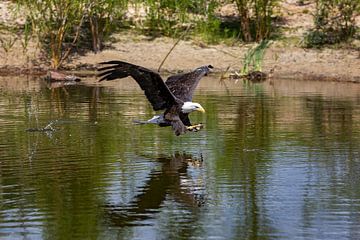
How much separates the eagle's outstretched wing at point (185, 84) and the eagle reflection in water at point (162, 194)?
60.6 inches

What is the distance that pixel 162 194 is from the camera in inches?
438

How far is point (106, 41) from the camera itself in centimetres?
3062

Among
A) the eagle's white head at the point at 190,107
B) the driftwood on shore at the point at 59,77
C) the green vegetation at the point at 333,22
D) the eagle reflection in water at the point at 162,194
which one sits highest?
the green vegetation at the point at 333,22

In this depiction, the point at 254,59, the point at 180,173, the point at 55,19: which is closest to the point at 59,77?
the point at 55,19

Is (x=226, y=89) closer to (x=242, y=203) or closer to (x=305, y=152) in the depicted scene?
(x=305, y=152)

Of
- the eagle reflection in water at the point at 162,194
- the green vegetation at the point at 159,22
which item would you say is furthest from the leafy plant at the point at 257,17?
the eagle reflection in water at the point at 162,194

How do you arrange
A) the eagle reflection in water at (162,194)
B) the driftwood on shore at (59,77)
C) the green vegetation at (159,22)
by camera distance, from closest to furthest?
the eagle reflection in water at (162,194) < the driftwood on shore at (59,77) < the green vegetation at (159,22)

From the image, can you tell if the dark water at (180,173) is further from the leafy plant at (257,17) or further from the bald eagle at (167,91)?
the leafy plant at (257,17)

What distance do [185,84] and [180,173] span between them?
2711 mm

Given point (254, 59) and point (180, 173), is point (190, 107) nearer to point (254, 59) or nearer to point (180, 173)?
point (180, 173)

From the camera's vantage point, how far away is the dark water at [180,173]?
31.7ft

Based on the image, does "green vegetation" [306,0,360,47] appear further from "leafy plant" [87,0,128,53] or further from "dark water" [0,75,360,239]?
"dark water" [0,75,360,239]

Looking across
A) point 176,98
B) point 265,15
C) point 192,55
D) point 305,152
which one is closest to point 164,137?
point 176,98

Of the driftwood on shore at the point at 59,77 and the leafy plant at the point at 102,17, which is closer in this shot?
the driftwood on shore at the point at 59,77
